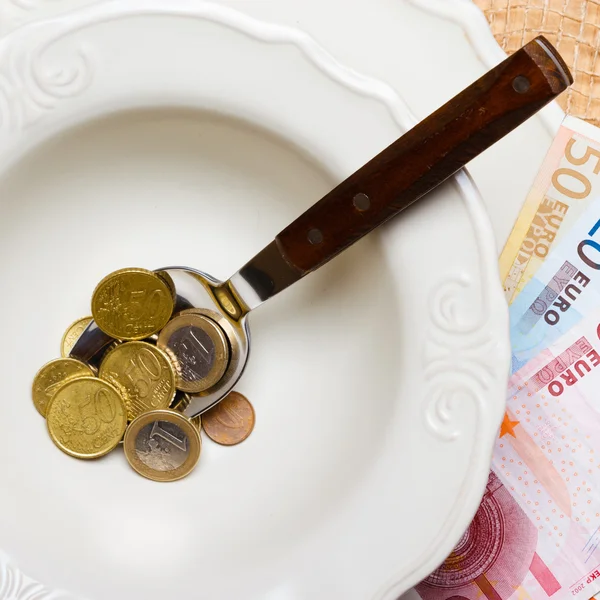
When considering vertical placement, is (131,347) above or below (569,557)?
above

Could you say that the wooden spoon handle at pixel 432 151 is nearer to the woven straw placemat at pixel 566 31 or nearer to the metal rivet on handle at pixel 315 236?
the metal rivet on handle at pixel 315 236

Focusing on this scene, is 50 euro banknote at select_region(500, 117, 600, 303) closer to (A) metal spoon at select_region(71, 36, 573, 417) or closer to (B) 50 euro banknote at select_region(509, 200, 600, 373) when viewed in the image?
(B) 50 euro banknote at select_region(509, 200, 600, 373)

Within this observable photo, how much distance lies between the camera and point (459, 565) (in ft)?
2.58

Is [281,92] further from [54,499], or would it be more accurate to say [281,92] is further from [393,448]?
[54,499]

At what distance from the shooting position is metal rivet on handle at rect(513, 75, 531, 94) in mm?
505

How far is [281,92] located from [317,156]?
0.21 feet

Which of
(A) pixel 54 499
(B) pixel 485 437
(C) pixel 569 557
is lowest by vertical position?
(C) pixel 569 557

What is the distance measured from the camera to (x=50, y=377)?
28.2 inches

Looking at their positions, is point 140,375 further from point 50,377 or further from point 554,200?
point 554,200

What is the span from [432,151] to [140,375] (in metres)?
0.38

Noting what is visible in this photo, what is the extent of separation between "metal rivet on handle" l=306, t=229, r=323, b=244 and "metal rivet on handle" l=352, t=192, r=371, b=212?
5 cm

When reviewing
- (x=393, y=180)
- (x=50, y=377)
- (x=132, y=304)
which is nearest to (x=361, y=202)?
(x=393, y=180)

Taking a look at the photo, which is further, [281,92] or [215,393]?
[215,393]

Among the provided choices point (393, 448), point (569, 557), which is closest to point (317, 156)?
point (393, 448)
